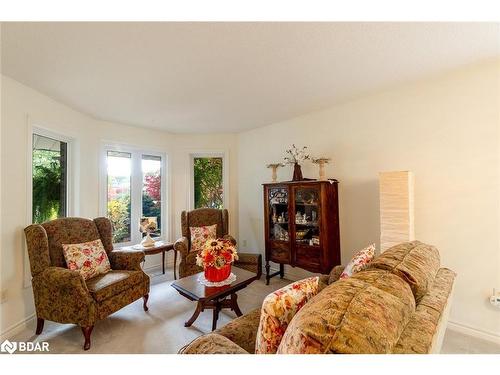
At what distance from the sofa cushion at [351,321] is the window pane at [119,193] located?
140 inches

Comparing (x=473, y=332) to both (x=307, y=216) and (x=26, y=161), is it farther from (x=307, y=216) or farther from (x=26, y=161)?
(x=26, y=161)

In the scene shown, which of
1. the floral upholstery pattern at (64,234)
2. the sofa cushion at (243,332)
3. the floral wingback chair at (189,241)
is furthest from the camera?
the floral wingback chair at (189,241)

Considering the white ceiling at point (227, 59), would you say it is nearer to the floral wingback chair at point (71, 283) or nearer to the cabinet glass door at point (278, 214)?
the cabinet glass door at point (278, 214)

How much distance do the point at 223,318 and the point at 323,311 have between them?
6.32 feet

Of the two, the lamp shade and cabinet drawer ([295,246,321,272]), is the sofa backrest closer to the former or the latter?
the lamp shade

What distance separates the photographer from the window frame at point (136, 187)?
3.44 meters

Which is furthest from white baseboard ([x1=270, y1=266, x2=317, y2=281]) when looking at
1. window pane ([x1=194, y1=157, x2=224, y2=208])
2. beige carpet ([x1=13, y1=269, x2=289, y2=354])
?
window pane ([x1=194, y1=157, x2=224, y2=208])

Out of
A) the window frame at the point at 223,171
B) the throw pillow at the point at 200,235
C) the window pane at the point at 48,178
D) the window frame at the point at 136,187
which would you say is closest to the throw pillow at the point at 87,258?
the window pane at the point at 48,178

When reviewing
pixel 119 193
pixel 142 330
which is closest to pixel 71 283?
pixel 142 330

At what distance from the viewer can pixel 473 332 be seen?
209 cm

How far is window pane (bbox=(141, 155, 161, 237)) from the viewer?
3965 mm
